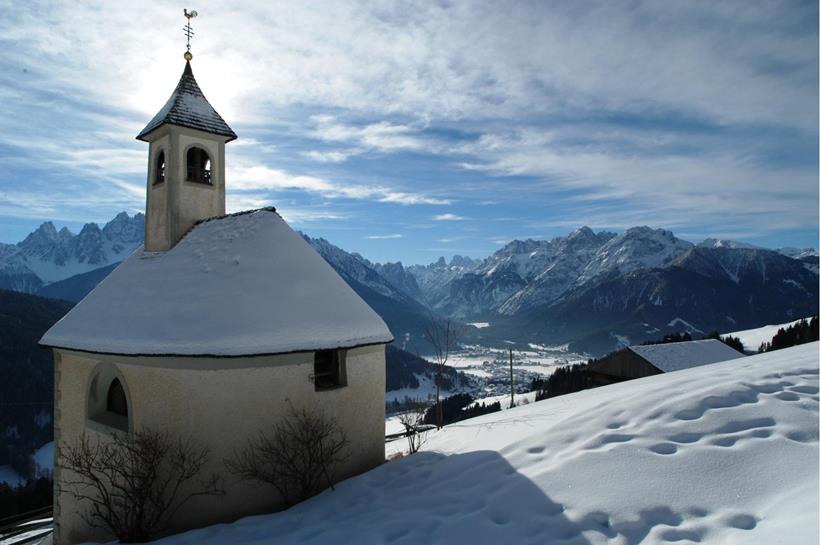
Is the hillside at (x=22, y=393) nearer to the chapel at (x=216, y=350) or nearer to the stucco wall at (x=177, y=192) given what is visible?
the stucco wall at (x=177, y=192)

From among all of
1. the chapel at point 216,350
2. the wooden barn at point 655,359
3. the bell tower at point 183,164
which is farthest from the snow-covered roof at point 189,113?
the wooden barn at point 655,359

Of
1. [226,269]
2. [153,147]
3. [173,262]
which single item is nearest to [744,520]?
[226,269]

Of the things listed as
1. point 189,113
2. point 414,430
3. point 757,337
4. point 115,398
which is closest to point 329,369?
point 414,430

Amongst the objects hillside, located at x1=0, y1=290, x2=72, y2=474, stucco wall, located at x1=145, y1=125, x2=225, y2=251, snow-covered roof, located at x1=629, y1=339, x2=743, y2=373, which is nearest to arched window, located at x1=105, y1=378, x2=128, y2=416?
stucco wall, located at x1=145, y1=125, x2=225, y2=251

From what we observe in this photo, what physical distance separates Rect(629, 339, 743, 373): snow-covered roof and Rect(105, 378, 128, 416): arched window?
124 ft

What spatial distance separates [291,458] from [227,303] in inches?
146

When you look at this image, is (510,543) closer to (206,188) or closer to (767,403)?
(767,403)

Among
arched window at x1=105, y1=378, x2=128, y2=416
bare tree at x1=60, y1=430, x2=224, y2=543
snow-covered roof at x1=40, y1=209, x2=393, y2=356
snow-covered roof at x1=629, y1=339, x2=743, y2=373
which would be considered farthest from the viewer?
snow-covered roof at x1=629, y1=339, x2=743, y2=373

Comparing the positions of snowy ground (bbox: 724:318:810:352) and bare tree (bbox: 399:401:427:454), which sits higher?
bare tree (bbox: 399:401:427:454)

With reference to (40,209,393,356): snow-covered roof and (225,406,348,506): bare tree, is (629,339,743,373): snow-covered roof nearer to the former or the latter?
(40,209,393,356): snow-covered roof

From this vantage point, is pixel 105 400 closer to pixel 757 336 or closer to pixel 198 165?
pixel 198 165

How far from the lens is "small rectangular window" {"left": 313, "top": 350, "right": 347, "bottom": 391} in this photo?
38.8ft

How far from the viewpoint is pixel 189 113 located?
51.8 ft

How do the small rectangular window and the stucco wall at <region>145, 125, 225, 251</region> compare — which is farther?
the stucco wall at <region>145, 125, 225, 251</region>
